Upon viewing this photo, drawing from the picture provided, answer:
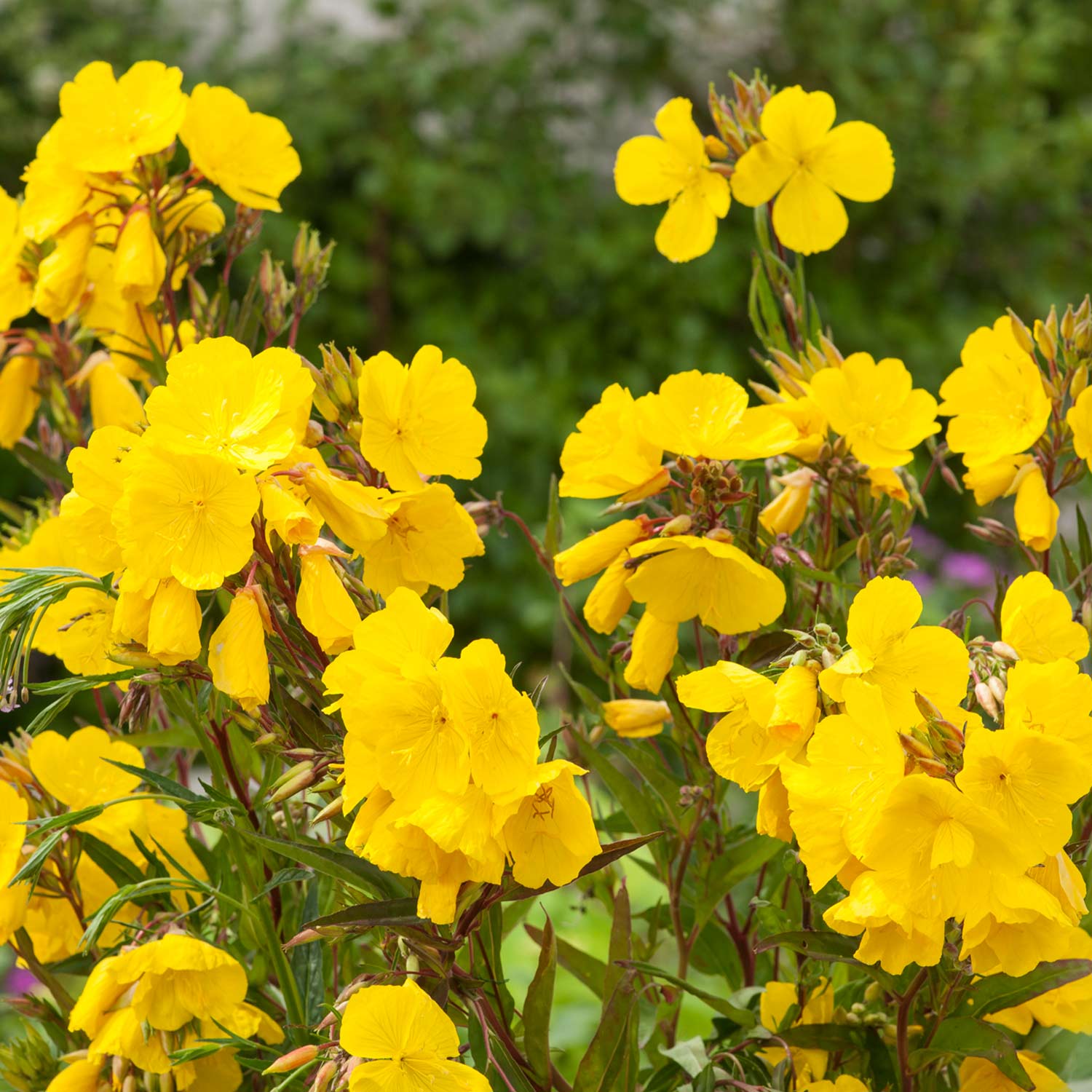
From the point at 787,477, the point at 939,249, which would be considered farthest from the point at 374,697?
the point at 939,249

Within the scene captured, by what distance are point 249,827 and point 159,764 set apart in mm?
289

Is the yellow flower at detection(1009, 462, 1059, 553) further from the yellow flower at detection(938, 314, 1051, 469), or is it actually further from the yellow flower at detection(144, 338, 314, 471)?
the yellow flower at detection(144, 338, 314, 471)

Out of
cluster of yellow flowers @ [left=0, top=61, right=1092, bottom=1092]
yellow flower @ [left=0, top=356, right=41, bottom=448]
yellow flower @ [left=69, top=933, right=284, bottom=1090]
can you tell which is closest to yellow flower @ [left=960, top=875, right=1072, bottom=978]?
cluster of yellow flowers @ [left=0, top=61, right=1092, bottom=1092]

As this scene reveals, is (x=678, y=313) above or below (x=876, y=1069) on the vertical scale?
below

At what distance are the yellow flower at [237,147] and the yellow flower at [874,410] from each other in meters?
0.35

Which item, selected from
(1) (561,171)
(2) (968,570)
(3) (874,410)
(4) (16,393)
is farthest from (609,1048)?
(1) (561,171)

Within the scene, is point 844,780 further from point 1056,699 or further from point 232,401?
point 232,401

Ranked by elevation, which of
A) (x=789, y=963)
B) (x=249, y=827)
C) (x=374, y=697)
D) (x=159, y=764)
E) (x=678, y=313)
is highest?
(x=374, y=697)

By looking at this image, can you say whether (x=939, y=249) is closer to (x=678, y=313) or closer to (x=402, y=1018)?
(x=678, y=313)

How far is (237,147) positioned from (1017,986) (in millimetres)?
623

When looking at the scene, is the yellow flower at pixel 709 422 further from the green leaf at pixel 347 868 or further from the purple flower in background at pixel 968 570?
the purple flower in background at pixel 968 570

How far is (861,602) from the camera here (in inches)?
20.2

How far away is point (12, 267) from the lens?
801 millimetres

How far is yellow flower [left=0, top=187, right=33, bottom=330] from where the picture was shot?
2.59 feet
